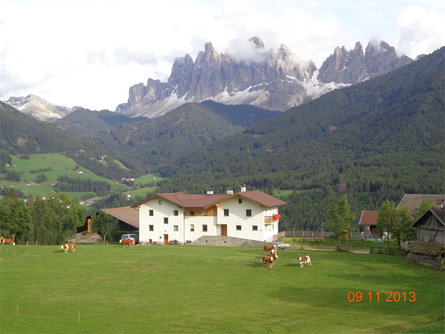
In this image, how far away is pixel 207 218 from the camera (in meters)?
80.9

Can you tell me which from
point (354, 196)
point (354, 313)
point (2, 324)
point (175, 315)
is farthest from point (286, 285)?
point (354, 196)

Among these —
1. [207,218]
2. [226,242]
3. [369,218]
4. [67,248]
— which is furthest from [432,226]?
[369,218]

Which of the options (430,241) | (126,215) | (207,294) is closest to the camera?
(207,294)

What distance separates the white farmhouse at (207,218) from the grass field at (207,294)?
24323 mm

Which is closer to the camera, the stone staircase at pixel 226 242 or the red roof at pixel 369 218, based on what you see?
the stone staircase at pixel 226 242

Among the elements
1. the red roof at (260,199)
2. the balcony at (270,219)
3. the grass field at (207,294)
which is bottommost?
the grass field at (207,294)

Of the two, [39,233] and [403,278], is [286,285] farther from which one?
[39,233]

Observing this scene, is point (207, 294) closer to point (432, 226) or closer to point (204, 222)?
Result: point (432, 226)

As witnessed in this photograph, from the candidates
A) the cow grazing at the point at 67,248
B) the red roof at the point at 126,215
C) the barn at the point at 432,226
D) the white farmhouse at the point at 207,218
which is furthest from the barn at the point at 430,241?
the red roof at the point at 126,215

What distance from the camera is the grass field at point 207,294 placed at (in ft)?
95.7

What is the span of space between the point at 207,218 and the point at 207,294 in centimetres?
4415

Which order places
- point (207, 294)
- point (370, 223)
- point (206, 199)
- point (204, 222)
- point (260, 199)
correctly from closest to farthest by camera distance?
point (207, 294)
point (204, 222)
point (260, 199)
point (206, 199)
point (370, 223)

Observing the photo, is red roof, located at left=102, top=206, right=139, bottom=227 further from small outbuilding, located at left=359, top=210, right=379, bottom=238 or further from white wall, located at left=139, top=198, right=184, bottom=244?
small outbuilding, located at left=359, top=210, right=379, bottom=238

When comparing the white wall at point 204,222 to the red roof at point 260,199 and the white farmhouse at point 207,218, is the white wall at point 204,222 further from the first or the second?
the red roof at point 260,199
